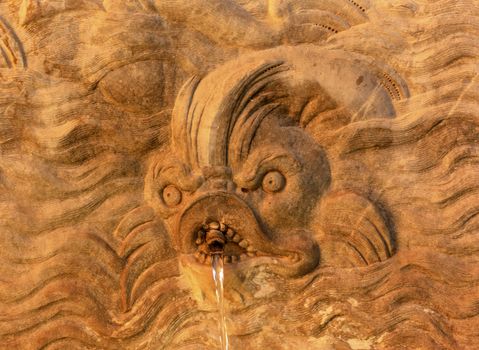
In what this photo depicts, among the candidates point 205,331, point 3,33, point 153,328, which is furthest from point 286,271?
point 3,33

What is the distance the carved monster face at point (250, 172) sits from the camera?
2799 mm

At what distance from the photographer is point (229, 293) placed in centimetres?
286

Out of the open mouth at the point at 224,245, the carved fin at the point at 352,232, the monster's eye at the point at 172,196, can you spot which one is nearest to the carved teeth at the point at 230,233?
the open mouth at the point at 224,245

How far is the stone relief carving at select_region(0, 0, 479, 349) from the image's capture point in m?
2.79

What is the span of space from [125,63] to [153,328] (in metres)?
1.14

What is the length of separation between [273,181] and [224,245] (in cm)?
34

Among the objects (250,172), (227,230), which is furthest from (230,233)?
(250,172)

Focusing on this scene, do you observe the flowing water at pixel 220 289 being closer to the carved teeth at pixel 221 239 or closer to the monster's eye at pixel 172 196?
the carved teeth at pixel 221 239

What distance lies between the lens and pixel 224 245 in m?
2.85

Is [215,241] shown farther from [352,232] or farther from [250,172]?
[352,232]

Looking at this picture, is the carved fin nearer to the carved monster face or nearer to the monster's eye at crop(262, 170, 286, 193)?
the carved monster face

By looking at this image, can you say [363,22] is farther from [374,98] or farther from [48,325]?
[48,325]

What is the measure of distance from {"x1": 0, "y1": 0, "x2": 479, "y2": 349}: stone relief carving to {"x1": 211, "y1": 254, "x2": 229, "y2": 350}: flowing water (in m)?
0.03

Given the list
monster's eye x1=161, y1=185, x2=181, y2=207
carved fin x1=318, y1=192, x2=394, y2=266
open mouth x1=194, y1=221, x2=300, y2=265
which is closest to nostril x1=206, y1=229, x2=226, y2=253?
open mouth x1=194, y1=221, x2=300, y2=265
